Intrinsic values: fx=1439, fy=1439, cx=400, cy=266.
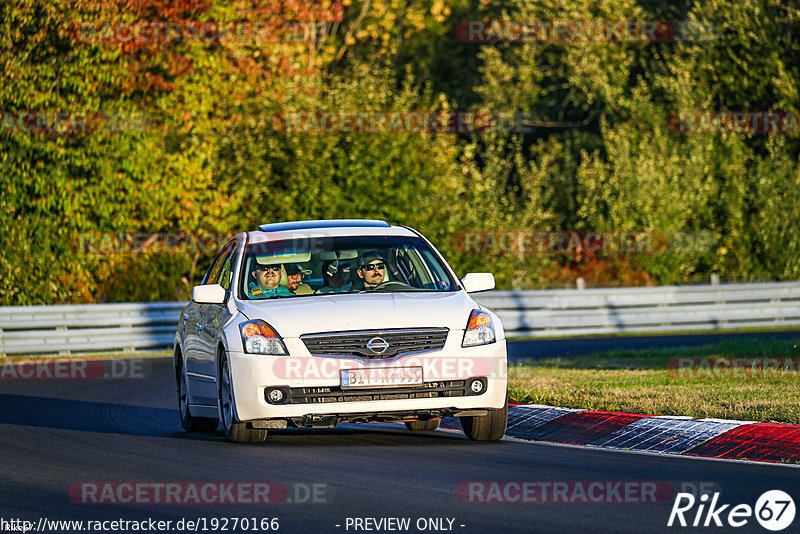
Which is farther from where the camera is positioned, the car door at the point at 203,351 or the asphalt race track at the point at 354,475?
the car door at the point at 203,351

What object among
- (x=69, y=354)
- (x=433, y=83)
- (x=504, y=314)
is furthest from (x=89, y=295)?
(x=433, y=83)

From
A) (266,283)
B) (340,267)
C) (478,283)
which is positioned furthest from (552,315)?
(266,283)

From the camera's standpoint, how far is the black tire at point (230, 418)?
10.8 meters

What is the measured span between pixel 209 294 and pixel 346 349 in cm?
157

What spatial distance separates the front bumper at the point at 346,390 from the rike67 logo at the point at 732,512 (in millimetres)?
2790

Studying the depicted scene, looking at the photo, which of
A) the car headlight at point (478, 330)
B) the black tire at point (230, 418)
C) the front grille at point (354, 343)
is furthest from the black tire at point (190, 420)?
the car headlight at point (478, 330)

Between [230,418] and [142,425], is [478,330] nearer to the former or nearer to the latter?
[230,418]

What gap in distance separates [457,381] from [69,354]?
15129 millimetres

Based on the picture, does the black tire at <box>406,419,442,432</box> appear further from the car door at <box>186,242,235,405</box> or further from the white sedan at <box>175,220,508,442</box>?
the car door at <box>186,242,235,405</box>

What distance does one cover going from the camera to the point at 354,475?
29.9ft

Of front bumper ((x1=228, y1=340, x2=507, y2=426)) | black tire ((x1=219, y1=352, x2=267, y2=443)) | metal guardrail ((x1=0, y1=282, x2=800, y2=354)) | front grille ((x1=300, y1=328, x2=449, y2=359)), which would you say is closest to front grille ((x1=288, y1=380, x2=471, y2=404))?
front bumper ((x1=228, y1=340, x2=507, y2=426))

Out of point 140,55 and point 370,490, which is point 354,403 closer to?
point 370,490

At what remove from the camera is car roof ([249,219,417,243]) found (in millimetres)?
12000

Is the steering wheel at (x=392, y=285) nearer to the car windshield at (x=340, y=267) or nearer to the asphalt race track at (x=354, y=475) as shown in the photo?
the car windshield at (x=340, y=267)
